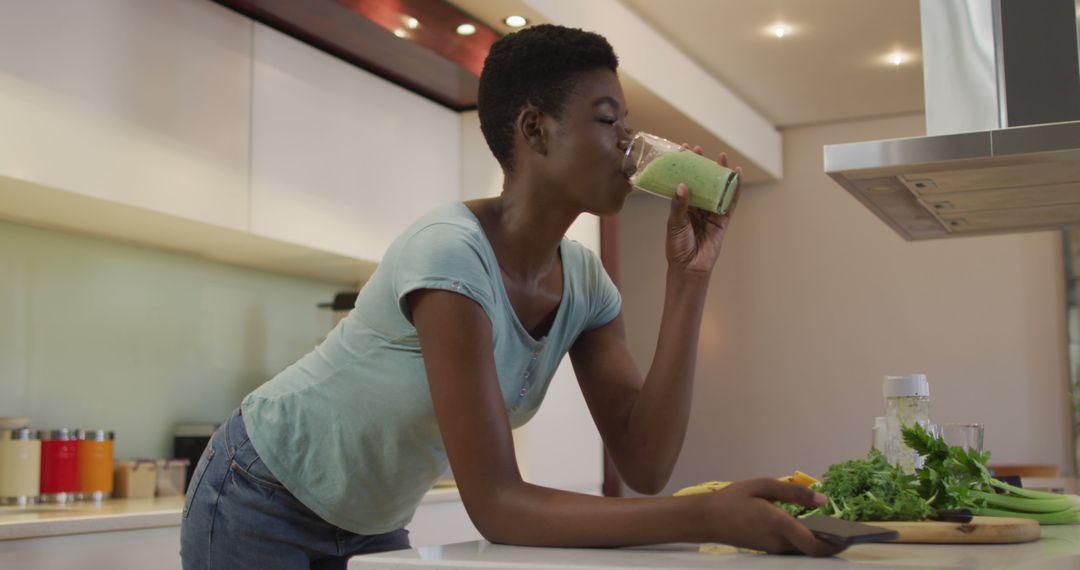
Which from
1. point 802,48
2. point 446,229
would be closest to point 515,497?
point 446,229

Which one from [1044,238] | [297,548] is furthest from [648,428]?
[1044,238]

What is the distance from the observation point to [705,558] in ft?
2.98

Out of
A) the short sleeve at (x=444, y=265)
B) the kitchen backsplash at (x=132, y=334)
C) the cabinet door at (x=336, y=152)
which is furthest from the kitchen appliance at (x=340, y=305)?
the short sleeve at (x=444, y=265)

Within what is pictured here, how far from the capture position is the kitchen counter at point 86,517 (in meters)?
1.91

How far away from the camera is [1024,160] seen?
69.7 inches

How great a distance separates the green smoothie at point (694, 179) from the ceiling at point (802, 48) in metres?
1.94

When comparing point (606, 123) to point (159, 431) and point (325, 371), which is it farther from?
point (159, 431)

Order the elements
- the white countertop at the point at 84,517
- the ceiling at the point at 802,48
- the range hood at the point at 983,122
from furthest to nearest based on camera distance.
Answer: the ceiling at the point at 802,48
the white countertop at the point at 84,517
the range hood at the point at 983,122

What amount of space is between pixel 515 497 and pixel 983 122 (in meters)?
1.44

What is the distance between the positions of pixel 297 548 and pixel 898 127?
4.55 m

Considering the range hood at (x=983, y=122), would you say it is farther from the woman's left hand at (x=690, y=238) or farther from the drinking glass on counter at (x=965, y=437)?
the woman's left hand at (x=690, y=238)

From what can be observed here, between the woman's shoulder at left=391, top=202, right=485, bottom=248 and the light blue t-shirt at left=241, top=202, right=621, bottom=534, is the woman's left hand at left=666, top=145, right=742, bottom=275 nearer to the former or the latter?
the light blue t-shirt at left=241, top=202, right=621, bottom=534

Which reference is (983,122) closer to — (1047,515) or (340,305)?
(1047,515)

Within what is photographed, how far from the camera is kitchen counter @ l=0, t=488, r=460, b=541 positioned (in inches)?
75.2
